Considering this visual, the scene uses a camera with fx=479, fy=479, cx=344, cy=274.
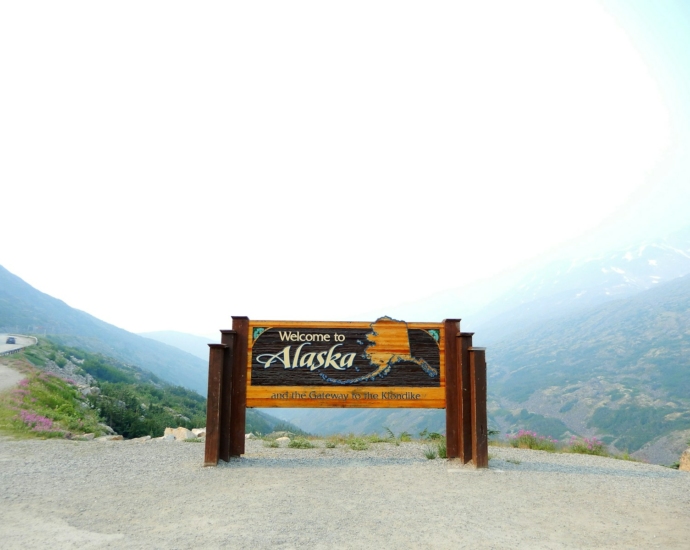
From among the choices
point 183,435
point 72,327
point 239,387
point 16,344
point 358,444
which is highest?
point 72,327

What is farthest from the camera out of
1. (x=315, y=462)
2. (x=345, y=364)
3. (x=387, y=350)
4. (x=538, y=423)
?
(x=538, y=423)

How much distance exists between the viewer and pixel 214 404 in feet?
28.1

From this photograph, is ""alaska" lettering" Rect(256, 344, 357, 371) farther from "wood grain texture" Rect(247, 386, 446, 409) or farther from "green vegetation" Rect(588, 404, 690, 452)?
"green vegetation" Rect(588, 404, 690, 452)

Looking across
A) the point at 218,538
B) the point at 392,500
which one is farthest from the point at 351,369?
the point at 218,538

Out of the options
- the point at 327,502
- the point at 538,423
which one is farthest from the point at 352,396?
the point at 538,423

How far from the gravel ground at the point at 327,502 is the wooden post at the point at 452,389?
0.42m

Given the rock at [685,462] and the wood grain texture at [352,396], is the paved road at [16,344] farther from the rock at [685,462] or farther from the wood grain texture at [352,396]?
the rock at [685,462]

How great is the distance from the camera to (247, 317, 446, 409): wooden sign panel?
938 centimetres

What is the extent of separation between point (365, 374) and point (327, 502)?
3.36 metres

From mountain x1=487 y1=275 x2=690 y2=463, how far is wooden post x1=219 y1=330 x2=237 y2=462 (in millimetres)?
62555

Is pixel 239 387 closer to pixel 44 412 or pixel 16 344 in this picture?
pixel 44 412

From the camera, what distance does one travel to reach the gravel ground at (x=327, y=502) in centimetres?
510

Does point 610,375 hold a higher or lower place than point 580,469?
higher

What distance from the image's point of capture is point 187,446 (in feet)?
34.3
